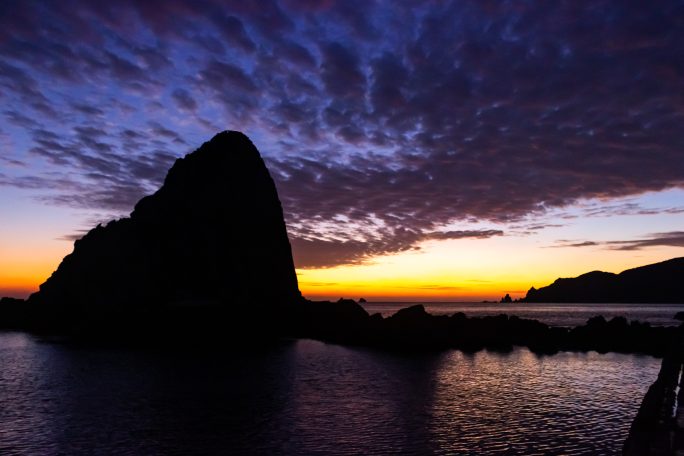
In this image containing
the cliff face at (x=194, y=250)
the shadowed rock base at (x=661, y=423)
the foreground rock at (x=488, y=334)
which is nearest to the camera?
the shadowed rock base at (x=661, y=423)

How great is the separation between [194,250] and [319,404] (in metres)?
87.5

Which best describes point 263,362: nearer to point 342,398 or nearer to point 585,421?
point 342,398

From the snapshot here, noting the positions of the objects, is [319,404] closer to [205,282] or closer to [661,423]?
[661,423]

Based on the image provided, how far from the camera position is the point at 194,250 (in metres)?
115

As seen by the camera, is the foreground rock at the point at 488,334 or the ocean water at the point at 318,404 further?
the foreground rock at the point at 488,334

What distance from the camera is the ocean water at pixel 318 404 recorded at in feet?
80.4

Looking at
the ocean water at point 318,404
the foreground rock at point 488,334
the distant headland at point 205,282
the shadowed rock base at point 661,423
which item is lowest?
the ocean water at point 318,404

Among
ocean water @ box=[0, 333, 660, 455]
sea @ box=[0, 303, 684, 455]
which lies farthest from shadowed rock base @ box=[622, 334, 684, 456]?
ocean water @ box=[0, 333, 660, 455]

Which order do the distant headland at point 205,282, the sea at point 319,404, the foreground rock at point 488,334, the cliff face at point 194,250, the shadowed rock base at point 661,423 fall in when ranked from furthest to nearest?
the cliff face at point 194,250, the distant headland at point 205,282, the foreground rock at point 488,334, the sea at point 319,404, the shadowed rock base at point 661,423

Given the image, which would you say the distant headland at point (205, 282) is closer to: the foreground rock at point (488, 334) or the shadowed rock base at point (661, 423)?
the foreground rock at point (488, 334)

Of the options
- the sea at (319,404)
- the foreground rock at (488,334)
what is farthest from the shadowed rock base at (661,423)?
the foreground rock at (488,334)

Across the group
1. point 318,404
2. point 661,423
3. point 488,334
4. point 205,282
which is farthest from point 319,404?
point 205,282

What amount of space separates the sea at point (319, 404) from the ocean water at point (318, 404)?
4.1 inches

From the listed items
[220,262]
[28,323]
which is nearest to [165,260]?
[220,262]
